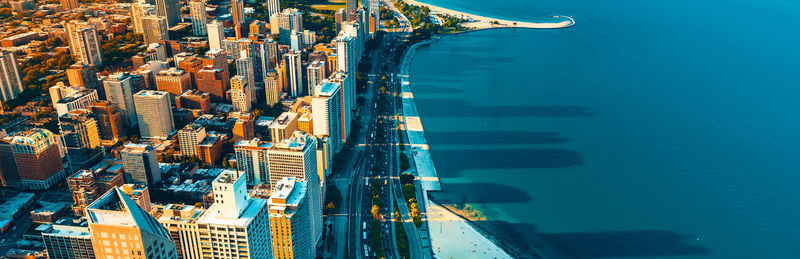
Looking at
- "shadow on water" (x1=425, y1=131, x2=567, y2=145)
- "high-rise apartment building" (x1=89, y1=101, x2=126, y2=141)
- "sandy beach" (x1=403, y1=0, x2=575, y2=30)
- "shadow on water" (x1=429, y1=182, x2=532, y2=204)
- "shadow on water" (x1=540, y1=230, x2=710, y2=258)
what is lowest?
"shadow on water" (x1=540, y1=230, x2=710, y2=258)

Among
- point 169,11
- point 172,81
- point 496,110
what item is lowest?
point 496,110

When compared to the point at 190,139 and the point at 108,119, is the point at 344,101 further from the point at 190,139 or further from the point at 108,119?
the point at 108,119

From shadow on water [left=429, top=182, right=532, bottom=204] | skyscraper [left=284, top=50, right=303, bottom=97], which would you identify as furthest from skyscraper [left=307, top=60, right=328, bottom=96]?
shadow on water [left=429, top=182, right=532, bottom=204]

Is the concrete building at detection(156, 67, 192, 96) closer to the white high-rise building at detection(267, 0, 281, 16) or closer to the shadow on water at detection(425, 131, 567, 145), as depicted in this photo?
the shadow on water at detection(425, 131, 567, 145)

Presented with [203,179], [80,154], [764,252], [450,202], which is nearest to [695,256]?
[764,252]

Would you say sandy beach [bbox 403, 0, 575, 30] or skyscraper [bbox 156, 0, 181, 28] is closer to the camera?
skyscraper [bbox 156, 0, 181, 28]

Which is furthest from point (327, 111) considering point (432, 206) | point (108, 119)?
point (108, 119)
